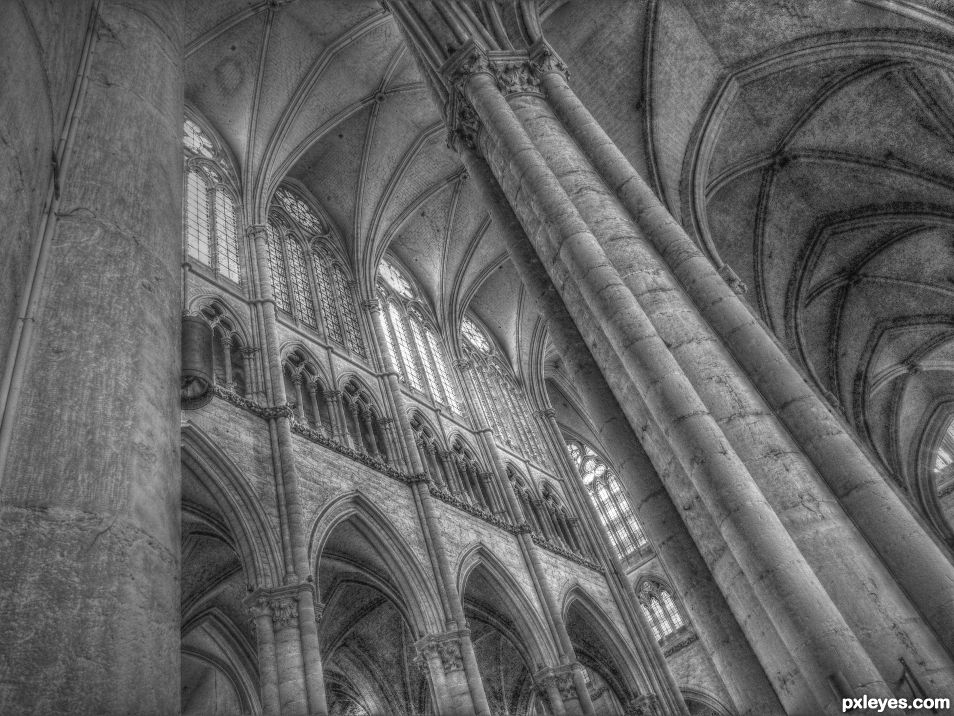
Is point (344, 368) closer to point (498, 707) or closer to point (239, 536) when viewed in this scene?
point (239, 536)

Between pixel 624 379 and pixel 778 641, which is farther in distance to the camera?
pixel 624 379

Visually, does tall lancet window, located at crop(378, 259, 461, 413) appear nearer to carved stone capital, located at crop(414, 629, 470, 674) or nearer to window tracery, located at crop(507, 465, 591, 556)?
window tracery, located at crop(507, 465, 591, 556)

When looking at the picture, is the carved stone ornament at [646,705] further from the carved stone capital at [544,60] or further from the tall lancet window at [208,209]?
the carved stone capital at [544,60]

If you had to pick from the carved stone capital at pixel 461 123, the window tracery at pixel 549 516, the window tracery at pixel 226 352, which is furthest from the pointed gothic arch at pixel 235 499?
the window tracery at pixel 549 516

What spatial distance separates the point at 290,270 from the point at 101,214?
1230cm

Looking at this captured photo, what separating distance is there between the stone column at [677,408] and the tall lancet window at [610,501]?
1710cm

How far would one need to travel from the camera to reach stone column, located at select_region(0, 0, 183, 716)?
1748 millimetres

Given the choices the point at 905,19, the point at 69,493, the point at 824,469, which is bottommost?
the point at 69,493

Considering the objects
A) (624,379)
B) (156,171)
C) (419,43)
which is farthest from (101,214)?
(419,43)

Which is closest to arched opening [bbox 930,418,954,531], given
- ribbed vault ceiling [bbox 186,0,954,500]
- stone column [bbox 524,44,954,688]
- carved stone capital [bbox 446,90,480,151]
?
ribbed vault ceiling [bbox 186,0,954,500]

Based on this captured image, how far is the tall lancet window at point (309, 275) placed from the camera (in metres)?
14.1

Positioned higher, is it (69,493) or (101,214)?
(101,214)

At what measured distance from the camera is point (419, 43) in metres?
9.61

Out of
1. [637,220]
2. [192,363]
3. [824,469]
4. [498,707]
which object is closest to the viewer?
[192,363]
